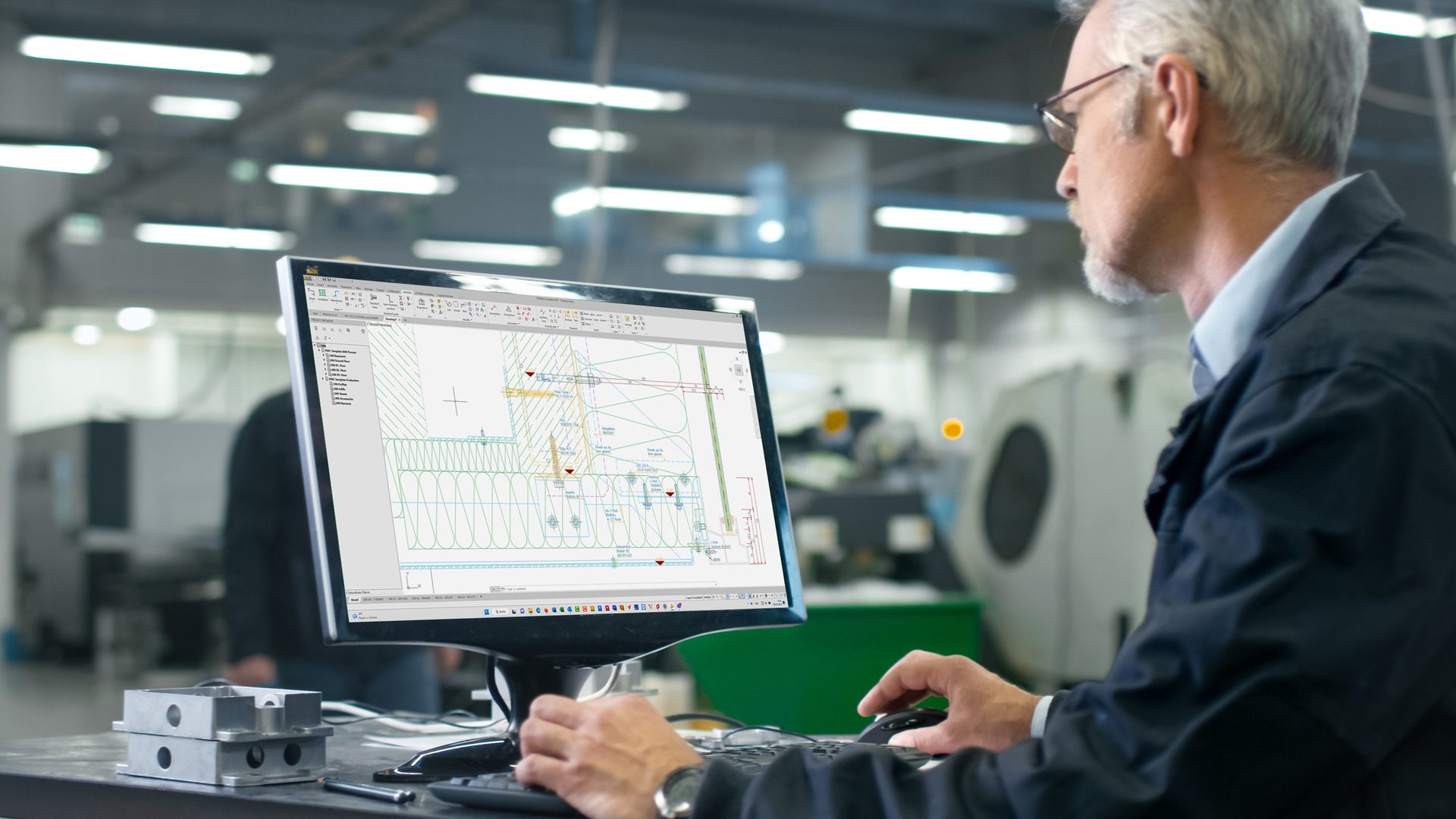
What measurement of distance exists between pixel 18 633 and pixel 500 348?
7.63 m

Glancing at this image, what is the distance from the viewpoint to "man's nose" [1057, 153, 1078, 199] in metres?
1.25

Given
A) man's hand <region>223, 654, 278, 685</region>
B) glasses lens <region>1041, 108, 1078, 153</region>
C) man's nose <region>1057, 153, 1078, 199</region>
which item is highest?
glasses lens <region>1041, 108, 1078, 153</region>

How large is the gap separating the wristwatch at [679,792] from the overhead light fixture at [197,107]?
8.43 metres

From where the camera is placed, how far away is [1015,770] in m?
0.86

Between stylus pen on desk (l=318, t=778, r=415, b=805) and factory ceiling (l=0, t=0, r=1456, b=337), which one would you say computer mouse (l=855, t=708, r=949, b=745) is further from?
factory ceiling (l=0, t=0, r=1456, b=337)

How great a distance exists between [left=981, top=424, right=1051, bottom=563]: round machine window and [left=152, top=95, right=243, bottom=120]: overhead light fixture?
5400mm

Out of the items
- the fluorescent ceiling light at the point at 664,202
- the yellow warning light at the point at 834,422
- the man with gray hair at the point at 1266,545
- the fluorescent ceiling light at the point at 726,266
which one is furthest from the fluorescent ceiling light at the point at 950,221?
the man with gray hair at the point at 1266,545

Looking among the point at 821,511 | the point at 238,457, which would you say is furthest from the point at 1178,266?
the point at 821,511

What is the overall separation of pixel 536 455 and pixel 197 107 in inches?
336

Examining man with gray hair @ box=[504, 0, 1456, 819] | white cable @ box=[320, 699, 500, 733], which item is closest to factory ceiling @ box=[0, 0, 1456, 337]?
white cable @ box=[320, 699, 500, 733]

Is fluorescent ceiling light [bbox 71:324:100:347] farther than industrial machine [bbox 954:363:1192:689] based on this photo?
Yes

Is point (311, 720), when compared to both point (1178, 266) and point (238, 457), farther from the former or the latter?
point (238, 457)

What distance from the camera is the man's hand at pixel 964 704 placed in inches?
47.5

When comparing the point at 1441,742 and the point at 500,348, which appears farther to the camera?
the point at 500,348
